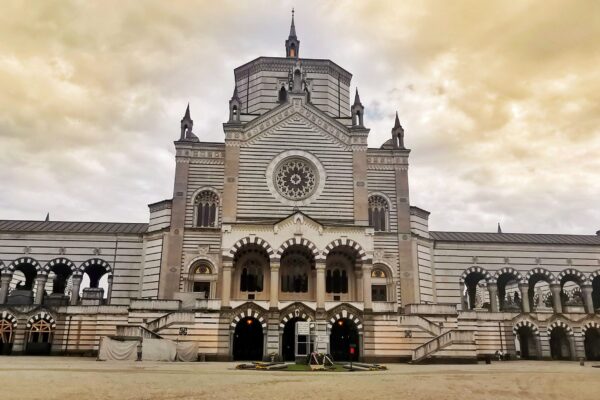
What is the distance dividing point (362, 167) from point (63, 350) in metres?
25.7

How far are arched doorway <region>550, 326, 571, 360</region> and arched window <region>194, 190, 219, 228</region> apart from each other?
95.4ft

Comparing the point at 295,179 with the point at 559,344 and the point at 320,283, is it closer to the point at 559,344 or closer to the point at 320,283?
the point at 320,283

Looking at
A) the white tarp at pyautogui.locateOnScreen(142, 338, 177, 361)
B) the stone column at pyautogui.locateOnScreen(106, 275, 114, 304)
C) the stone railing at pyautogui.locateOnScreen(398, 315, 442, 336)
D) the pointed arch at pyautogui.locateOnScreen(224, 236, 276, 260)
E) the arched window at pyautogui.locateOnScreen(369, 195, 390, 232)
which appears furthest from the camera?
the arched window at pyautogui.locateOnScreen(369, 195, 390, 232)

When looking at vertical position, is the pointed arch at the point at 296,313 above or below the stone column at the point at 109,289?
below

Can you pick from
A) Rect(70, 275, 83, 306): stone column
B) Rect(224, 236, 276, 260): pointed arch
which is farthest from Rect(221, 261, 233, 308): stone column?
Rect(70, 275, 83, 306): stone column

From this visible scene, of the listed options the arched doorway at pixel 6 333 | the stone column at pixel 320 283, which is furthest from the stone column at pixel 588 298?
the arched doorway at pixel 6 333

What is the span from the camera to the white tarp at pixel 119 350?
27156 millimetres

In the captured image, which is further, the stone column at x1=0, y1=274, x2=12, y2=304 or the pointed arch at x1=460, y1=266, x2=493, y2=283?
the pointed arch at x1=460, y1=266, x2=493, y2=283

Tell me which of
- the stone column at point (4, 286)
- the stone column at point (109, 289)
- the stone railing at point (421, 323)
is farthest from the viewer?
the stone column at point (109, 289)

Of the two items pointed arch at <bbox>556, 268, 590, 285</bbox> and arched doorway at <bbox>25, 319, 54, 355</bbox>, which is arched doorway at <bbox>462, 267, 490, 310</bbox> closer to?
pointed arch at <bbox>556, 268, 590, 285</bbox>

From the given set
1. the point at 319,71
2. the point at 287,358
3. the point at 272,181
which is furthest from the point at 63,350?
the point at 319,71

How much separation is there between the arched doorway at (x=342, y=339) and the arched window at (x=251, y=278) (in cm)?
612

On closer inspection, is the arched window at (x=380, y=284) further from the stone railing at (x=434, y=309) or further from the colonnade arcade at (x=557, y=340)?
the colonnade arcade at (x=557, y=340)

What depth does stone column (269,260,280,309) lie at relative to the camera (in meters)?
30.8
